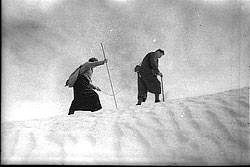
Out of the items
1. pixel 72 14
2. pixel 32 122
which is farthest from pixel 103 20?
pixel 32 122

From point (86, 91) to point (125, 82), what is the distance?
1.01ft

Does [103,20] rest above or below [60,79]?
above

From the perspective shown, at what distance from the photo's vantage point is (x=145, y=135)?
315cm

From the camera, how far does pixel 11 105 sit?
11.0 ft

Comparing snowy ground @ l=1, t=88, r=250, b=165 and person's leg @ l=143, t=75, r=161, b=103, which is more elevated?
person's leg @ l=143, t=75, r=161, b=103

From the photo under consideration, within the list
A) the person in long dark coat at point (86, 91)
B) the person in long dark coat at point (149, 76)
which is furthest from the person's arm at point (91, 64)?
the person in long dark coat at point (149, 76)

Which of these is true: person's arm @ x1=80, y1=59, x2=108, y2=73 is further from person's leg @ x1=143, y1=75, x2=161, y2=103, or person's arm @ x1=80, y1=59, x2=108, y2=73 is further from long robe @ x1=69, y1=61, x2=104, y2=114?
person's leg @ x1=143, y1=75, x2=161, y2=103

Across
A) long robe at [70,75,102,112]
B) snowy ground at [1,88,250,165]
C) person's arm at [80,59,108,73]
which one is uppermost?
person's arm at [80,59,108,73]

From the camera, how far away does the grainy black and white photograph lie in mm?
3125

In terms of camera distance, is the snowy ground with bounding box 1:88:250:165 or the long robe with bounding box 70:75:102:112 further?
the long robe with bounding box 70:75:102:112

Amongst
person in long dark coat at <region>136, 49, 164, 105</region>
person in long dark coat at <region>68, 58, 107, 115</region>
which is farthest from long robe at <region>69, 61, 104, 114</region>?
person in long dark coat at <region>136, 49, 164, 105</region>

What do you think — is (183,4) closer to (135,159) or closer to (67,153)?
(135,159)

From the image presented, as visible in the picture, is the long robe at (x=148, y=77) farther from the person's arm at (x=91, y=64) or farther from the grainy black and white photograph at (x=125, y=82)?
the person's arm at (x=91, y=64)

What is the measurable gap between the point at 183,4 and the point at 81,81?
3.16 ft
